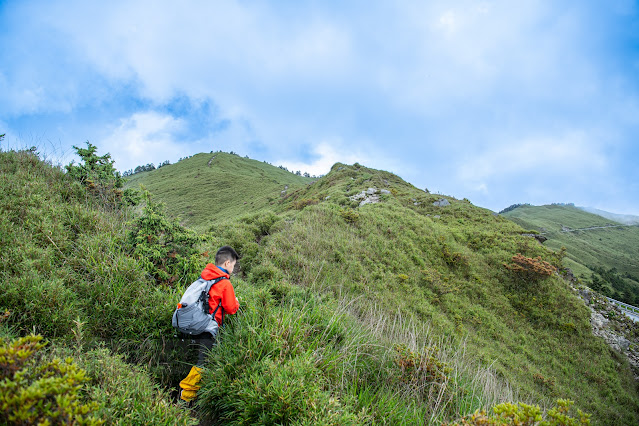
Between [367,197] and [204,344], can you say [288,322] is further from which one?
[367,197]

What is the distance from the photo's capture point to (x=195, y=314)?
3568 millimetres

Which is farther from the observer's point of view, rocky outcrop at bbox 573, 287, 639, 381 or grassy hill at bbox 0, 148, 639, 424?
rocky outcrop at bbox 573, 287, 639, 381

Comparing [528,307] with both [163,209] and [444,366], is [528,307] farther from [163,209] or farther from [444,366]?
[163,209]

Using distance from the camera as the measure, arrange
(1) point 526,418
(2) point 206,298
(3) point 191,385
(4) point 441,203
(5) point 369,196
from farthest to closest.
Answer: (4) point 441,203
(5) point 369,196
(2) point 206,298
(3) point 191,385
(1) point 526,418

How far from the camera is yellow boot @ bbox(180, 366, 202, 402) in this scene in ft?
10.3

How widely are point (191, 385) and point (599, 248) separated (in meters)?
138

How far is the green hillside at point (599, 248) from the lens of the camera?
181 ft

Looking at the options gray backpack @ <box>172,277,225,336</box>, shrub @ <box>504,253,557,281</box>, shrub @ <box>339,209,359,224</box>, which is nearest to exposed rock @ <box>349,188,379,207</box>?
shrub @ <box>339,209,359,224</box>

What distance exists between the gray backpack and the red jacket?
0.28 feet

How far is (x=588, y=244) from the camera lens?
3583 inches

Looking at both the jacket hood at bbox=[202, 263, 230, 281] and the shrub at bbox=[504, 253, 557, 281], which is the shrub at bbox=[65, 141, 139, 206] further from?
the shrub at bbox=[504, 253, 557, 281]

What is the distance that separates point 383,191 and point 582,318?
14.1 metres

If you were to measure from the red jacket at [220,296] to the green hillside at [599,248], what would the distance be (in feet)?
212

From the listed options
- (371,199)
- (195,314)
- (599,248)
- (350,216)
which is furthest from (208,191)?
(599,248)
